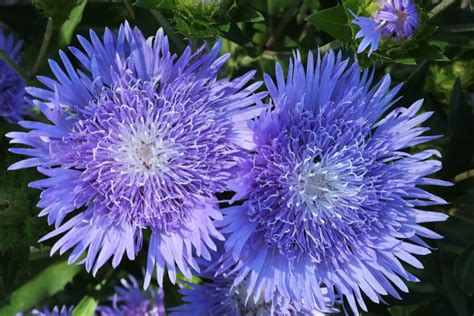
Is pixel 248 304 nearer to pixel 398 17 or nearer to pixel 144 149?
pixel 144 149

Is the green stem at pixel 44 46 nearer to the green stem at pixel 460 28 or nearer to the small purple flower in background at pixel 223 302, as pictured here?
the small purple flower in background at pixel 223 302

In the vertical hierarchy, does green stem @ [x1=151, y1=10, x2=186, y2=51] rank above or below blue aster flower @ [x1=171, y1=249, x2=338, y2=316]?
above

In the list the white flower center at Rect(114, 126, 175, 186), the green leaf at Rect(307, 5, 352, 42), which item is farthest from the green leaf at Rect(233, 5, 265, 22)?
the white flower center at Rect(114, 126, 175, 186)

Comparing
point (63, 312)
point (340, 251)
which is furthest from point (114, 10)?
point (340, 251)

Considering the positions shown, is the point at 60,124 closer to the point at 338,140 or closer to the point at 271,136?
the point at 271,136

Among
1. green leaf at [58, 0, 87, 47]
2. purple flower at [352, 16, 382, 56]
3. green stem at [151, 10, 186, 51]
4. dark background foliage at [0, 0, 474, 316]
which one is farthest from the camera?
green leaf at [58, 0, 87, 47]

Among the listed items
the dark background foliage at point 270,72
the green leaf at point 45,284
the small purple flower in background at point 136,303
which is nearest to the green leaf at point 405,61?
the dark background foliage at point 270,72

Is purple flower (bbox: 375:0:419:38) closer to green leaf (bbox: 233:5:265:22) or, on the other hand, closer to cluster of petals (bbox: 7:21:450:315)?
cluster of petals (bbox: 7:21:450:315)
